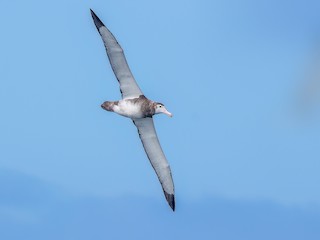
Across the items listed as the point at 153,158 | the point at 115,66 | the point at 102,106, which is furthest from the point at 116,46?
the point at 153,158

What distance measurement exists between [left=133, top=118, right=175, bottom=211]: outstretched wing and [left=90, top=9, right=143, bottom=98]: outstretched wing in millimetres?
2178

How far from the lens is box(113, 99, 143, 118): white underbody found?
39500mm

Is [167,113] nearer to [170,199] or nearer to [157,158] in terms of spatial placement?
[157,158]

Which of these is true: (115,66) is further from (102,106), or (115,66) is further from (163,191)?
(163,191)

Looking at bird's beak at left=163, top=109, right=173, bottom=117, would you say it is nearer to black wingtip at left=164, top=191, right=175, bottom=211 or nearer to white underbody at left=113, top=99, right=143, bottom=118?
white underbody at left=113, top=99, right=143, bottom=118

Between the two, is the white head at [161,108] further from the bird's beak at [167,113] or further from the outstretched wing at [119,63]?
the outstretched wing at [119,63]

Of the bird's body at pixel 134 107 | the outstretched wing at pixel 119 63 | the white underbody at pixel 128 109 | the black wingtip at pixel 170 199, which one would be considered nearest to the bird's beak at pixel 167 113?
the bird's body at pixel 134 107

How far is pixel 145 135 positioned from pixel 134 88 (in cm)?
285

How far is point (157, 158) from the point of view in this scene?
4128 cm

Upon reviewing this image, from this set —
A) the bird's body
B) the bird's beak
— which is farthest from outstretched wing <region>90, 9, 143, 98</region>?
the bird's beak

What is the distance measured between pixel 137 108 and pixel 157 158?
9.92ft

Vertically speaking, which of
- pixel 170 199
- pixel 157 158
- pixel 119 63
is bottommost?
pixel 170 199

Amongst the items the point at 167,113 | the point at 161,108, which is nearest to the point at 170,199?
the point at 167,113

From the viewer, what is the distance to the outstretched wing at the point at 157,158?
41.1 metres
